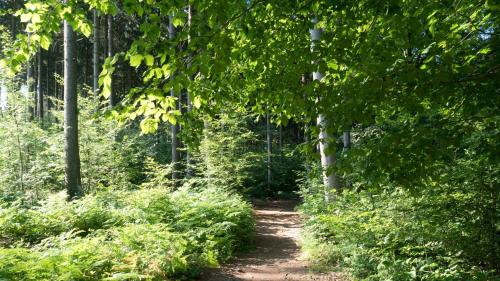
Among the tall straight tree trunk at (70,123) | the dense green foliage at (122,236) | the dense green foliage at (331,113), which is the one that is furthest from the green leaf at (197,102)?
the tall straight tree trunk at (70,123)

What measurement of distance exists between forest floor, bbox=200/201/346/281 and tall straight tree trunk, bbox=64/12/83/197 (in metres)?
5.29

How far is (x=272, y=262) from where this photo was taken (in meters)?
7.79

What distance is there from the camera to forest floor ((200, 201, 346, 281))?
6.60 meters

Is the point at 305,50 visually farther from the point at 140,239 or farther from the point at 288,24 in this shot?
the point at 140,239

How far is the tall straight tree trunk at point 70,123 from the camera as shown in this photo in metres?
10.2

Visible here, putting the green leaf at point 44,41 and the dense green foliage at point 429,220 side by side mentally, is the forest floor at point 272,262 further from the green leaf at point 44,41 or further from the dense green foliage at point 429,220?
the green leaf at point 44,41

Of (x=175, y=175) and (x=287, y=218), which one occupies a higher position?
(x=175, y=175)

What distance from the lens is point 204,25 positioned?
218 cm

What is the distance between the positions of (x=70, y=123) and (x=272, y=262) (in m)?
6.77

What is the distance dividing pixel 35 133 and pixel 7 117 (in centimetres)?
107

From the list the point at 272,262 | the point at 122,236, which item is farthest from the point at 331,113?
the point at 272,262

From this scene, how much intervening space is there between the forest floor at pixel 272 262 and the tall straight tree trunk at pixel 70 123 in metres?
5.29

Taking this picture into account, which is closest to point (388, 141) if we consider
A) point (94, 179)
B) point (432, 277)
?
point (432, 277)

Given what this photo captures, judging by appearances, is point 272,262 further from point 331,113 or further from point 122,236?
point 331,113
